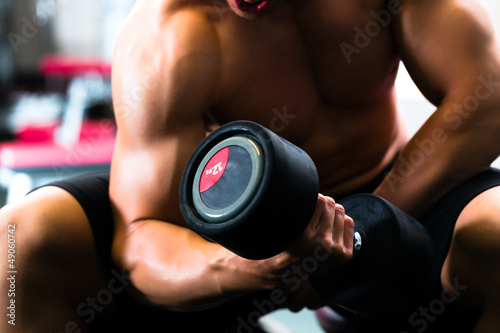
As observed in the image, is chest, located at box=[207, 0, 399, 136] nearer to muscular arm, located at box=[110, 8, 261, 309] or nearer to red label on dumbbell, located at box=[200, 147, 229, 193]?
muscular arm, located at box=[110, 8, 261, 309]

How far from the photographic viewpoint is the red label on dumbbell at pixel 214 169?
61cm

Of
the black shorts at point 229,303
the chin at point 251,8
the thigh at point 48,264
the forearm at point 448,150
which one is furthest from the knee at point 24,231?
the forearm at point 448,150

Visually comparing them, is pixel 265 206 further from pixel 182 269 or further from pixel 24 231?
pixel 24 231

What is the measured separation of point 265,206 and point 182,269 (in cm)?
32

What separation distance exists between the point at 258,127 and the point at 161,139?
13.8 inches

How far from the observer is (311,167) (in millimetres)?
618

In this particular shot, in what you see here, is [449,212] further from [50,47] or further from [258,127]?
[50,47]

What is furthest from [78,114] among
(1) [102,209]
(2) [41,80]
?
(1) [102,209]

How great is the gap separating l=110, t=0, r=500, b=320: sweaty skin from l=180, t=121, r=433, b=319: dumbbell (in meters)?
0.20

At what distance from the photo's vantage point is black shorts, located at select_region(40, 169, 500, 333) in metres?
0.96

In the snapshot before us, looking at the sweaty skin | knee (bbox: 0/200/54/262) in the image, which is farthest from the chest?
knee (bbox: 0/200/54/262)

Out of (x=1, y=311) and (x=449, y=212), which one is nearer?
(x=1, y=311)

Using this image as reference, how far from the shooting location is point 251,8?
883 mm

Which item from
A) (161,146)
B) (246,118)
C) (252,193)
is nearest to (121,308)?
(161,146)
